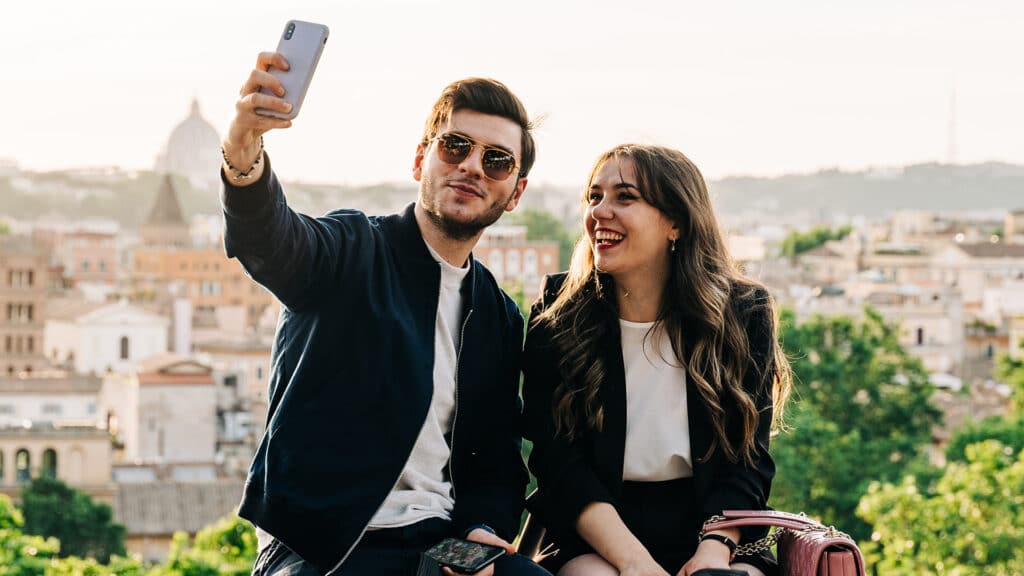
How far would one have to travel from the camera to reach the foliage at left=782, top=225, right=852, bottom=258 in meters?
64.9

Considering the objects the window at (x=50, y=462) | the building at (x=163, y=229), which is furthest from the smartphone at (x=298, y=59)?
the building at (x=163, y=229)

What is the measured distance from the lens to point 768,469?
2.58 m

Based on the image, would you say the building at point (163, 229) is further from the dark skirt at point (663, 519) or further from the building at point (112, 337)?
the dark skirt at point (663, 519)

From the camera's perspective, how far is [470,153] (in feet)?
8.13

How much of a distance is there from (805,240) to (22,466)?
40852 millimetres

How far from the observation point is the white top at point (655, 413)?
2547 millimetres

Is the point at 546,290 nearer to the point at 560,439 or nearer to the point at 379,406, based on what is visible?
the point at 560,439

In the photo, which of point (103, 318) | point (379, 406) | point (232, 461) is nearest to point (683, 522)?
point (379, 406)

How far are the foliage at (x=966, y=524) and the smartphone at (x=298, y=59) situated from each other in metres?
10.6

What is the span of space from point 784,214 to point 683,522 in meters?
120

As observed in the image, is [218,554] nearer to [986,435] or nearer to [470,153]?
[470,153]

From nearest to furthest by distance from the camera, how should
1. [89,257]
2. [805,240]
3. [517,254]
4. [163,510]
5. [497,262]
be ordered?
[163,510] → [497,262] → [517,254] → [89,257] → [805,240]

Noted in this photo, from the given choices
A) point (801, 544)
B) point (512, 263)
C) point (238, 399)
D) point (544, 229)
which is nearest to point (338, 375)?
point (801, 544)

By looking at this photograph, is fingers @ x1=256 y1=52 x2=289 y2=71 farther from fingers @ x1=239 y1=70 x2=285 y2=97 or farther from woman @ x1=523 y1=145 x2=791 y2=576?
woman @ x1=523 y1=145 x2=791 y2=576
